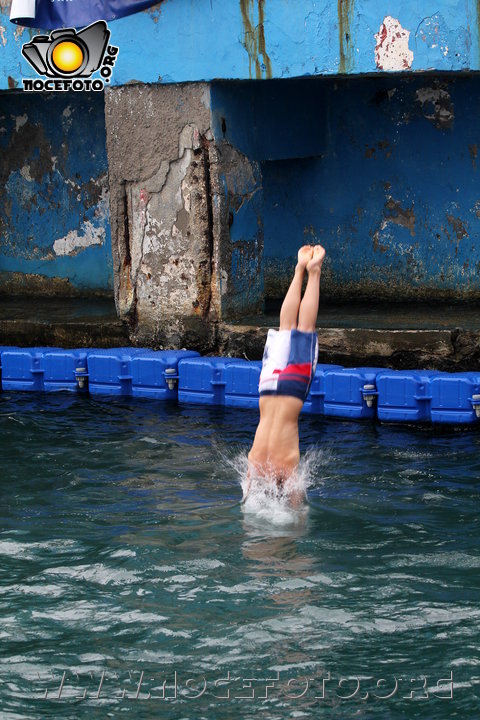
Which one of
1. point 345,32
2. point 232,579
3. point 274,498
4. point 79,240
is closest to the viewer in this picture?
point 232,579

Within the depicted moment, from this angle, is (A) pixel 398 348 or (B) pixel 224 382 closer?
(A) pixel 398 348

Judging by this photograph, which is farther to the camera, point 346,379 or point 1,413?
point 1,413

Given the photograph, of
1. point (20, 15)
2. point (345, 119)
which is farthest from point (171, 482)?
point (345, 119)

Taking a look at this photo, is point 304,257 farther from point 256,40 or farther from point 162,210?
point 162,210

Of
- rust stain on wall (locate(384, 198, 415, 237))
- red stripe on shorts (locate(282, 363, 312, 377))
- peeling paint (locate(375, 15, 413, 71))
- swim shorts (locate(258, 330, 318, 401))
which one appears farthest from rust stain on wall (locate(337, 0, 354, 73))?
red stripe on shorts (locate(282, 363, 312, 377))

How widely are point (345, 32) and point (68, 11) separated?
282cm

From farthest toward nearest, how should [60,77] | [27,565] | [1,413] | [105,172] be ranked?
[105,172] → [60,77] → [1,413] → [27,565]

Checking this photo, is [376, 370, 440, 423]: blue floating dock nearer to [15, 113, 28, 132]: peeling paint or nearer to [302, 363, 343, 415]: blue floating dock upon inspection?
[302, 363, 343, 415]: blue floating dock

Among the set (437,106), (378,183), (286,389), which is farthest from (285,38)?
(286,389)

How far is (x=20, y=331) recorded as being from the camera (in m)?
11.5

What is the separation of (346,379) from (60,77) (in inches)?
168

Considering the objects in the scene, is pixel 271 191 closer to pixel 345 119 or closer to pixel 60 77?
pixel 345 119

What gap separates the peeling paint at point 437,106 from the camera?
11.7m

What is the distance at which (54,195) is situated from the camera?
1355 cm
